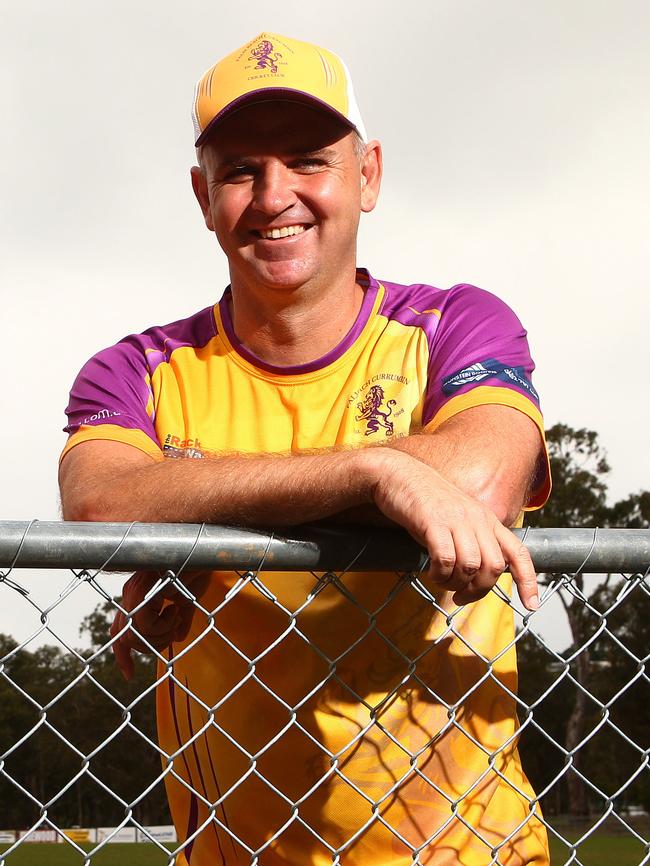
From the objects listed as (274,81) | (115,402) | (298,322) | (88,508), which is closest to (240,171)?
(274,81)

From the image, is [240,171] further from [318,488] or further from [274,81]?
[318,488]

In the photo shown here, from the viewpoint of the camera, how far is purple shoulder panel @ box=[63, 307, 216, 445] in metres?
2.71

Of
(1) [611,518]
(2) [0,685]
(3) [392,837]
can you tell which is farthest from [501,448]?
(2) [0,685]

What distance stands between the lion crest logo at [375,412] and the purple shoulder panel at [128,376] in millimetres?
543

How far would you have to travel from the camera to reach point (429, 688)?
244 centimetres

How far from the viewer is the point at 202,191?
310 centimetres

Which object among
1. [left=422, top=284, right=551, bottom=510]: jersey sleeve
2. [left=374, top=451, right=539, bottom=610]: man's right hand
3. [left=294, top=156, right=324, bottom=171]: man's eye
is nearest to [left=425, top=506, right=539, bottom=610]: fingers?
[left=374, top=451, right=539, bottom=610]: man's right hand

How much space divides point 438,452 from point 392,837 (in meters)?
0.90

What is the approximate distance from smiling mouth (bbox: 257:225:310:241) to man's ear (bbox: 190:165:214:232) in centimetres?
26

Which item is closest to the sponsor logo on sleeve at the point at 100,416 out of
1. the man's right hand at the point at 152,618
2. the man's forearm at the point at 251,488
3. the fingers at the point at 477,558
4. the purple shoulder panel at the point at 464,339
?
the man's forearm at the point at 251,488

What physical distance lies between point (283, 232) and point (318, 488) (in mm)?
1041

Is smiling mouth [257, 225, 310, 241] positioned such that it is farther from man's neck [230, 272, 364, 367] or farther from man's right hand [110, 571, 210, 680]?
man's right hand [110, 571, 210, 680]

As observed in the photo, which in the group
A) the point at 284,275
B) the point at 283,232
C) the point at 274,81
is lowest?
the point at 284,275

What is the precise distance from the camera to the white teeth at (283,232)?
2799mm
